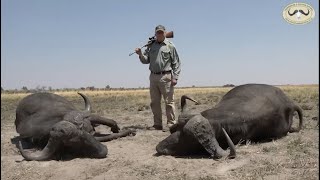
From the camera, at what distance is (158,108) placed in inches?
430

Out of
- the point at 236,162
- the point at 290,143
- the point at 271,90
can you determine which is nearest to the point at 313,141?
the point at 290,143

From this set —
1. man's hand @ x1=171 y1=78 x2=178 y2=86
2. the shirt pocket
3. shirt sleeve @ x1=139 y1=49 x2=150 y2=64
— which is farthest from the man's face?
man's hand @ x1=171 y1=78 x2=178 y2=86

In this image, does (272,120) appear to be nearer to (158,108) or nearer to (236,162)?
(236,162)

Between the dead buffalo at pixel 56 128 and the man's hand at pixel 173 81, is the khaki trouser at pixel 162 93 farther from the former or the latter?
the dead buffalo at pixel 56 128

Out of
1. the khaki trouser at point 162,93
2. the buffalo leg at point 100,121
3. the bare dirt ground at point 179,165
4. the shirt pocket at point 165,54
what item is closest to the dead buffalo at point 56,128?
the buffalo leg at point 100,121

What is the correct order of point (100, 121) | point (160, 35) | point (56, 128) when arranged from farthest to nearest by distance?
point (160, 35) → point (100, 121) → point (56, 128)

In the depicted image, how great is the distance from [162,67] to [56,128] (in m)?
3.95

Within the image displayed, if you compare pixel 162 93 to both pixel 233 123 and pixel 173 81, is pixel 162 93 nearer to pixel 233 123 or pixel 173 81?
pixel 173 81

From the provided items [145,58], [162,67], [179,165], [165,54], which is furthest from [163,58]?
[179,165]

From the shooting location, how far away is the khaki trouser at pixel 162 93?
35.1ft

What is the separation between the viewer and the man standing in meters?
10.6

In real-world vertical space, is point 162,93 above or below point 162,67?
below

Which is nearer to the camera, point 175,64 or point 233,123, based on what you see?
point 233,123

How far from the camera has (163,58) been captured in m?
10.7
